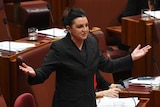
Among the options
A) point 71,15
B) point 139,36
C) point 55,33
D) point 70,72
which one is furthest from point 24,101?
point 139,36

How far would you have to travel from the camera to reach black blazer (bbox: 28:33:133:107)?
4.06 ft

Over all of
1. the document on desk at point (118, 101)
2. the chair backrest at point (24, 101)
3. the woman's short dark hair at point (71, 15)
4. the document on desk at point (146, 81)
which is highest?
the woman's short dark hair at point (71, 15)

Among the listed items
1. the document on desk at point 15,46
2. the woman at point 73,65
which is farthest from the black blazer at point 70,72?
the document on desk at point 15,46

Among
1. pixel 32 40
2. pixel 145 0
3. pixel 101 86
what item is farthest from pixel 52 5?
pixel 101 86

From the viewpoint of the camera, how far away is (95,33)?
173cm

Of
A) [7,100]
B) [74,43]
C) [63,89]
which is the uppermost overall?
[74,43]

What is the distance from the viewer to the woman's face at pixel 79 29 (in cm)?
124

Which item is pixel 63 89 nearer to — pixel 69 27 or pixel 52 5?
pixel 69 27

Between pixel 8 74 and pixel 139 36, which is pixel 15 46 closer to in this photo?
pixel 8 74

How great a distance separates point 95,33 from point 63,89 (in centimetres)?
52

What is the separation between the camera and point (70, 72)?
4.07 feet

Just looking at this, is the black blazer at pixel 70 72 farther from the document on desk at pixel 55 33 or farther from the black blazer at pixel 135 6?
the black blazer at pixel 135 6

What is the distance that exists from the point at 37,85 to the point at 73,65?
25cm

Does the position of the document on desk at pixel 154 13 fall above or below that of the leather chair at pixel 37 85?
above
